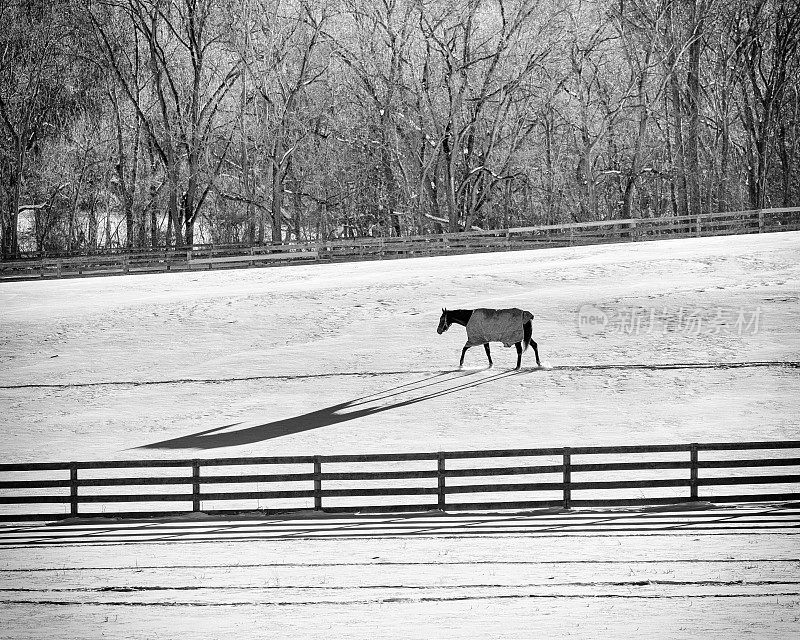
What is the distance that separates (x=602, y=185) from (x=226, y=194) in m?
28.0

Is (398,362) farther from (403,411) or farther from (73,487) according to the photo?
(73,487)

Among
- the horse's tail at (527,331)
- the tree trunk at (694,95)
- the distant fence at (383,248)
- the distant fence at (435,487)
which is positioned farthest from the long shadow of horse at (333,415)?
the tree trunk at (694,95)

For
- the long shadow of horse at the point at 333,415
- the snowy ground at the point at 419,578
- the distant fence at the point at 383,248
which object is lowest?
the snowy ground at the point at 419,578

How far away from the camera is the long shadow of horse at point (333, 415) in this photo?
19.3 m

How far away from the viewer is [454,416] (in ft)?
67.6

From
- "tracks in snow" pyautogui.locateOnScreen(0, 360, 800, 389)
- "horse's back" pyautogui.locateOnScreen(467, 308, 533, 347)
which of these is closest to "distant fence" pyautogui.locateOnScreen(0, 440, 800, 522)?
"horse's back" pyautogui.locateOnScreen(467, 308, 533, 347)

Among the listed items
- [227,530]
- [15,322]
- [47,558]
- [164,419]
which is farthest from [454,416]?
[15,322]

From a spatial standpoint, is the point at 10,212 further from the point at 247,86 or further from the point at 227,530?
the point at 227,530

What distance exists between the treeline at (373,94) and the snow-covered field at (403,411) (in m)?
10.5

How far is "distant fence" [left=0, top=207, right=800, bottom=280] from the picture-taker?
1656 inches

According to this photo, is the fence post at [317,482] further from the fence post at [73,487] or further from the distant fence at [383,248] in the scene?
the distant fence at [383,248]

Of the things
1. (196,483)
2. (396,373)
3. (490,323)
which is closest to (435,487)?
(196,483)

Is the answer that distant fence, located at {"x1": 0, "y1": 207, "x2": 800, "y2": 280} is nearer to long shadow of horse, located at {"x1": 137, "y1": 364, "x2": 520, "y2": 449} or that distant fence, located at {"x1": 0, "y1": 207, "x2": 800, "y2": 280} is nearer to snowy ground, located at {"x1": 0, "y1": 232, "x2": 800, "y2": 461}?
snowy ground, located at {"x1": 0, "y1": 232, "x2": 800, "y2": 461}

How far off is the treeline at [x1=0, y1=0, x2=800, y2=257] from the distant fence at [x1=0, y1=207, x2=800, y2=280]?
424 cm
